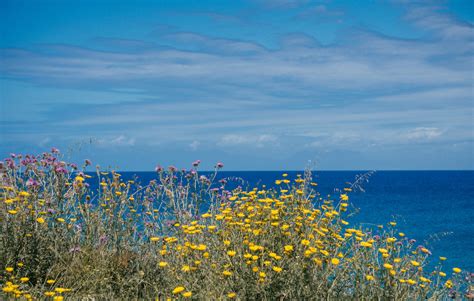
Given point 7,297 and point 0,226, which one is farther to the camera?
point 0,226

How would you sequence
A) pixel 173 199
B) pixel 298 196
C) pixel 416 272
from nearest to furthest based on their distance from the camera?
pixel 416 272 < pixel 298 196 < pixel 173 199

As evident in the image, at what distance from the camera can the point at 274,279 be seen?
4.77 meters

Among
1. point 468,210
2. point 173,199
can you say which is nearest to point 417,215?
point 468,210

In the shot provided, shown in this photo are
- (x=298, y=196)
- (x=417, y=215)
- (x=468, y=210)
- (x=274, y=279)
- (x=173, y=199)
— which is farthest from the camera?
(x=468, y=210)

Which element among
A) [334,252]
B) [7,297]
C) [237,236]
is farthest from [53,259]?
[334,252]

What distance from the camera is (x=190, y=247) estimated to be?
518 centimetres

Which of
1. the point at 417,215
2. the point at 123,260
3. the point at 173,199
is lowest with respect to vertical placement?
the point at 417,215

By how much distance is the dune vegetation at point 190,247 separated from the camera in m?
4.95

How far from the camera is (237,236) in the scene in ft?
17.9

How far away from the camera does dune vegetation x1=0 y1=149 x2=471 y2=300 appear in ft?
16.3

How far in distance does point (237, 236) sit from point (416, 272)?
6.85 ft

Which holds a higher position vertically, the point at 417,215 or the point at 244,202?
the point at 244,202

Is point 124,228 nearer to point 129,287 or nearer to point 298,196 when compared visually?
point 129,287

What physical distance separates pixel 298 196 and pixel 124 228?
273cm
